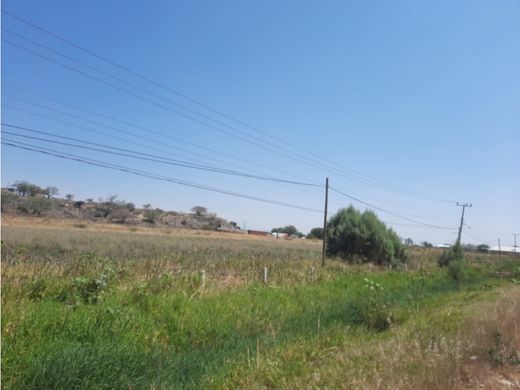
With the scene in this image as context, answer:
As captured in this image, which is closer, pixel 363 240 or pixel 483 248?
pixel 363 240

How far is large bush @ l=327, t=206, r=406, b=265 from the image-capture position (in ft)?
107

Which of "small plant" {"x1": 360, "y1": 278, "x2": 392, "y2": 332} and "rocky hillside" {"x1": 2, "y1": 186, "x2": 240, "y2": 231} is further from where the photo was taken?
"rocky hillside" {"x1": 2, "y1": 186, "x2": 240, "y2": 231}

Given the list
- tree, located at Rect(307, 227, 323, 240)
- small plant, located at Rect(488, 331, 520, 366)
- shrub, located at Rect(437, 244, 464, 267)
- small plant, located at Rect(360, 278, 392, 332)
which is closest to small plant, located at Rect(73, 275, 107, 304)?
small plant, located at Rect(360, 278, 392, 332)

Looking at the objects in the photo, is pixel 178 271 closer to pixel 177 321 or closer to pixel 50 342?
pixel 177 321

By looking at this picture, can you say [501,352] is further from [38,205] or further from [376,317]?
[38,205]

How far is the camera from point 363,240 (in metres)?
32.8

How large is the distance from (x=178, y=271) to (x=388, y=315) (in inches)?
261

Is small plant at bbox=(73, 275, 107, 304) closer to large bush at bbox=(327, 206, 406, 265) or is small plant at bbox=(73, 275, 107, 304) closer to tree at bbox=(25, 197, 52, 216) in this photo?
large bush at bbox=(327, 206, 406, 265)

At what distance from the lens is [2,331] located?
6125mm

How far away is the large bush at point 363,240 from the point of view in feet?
107

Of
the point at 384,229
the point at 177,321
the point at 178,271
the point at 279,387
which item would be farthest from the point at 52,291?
the point at 384,229

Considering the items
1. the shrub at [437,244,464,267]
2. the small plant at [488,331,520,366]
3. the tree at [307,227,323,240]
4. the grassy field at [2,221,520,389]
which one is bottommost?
the grassy field at [2,221,520,389]

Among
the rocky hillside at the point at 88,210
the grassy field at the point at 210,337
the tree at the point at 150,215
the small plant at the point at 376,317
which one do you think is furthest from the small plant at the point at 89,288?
the tree at the point at 150,215

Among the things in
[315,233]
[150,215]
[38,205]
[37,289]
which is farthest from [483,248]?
[37,289]
